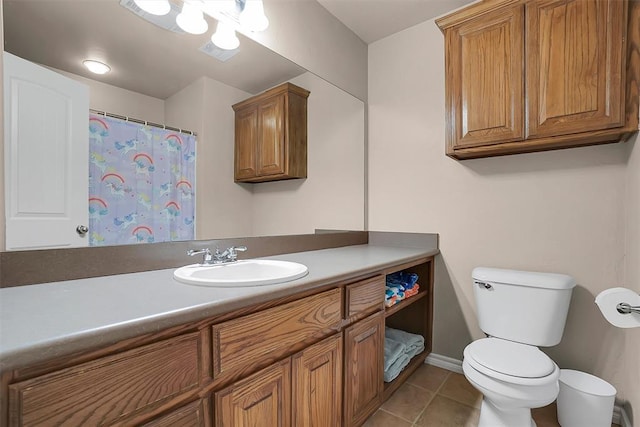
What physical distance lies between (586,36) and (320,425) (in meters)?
2.03

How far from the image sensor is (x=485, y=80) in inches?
64.6

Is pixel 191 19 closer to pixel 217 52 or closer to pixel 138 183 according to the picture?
pixel 217 52

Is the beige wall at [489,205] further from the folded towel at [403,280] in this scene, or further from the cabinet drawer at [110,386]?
the cabinet drawer at [110,386]

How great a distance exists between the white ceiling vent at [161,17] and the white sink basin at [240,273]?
1.02 m

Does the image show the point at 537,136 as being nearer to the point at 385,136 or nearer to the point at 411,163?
the point at 411,163

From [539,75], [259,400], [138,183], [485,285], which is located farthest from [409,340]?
[138,183]

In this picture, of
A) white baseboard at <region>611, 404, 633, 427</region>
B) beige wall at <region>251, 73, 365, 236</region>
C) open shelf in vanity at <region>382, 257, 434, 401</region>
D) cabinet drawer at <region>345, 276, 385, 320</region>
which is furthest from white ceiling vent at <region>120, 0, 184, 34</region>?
white baseboard at <region>611, 404, 633, 427</region>

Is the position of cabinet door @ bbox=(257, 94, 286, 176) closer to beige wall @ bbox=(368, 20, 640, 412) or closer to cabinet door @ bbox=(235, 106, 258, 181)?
cabinet door @ bbox=(235, 106, 258, 181)

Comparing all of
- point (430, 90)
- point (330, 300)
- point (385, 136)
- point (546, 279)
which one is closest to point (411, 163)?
point (385, 136)

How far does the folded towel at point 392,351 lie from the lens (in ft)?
5.60

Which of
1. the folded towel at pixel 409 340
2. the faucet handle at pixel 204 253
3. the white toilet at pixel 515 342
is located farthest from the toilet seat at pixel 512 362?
the faucet handle at pixel 204 253

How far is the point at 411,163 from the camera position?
2.15 metres

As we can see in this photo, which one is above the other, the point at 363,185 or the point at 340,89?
the point at 340,89

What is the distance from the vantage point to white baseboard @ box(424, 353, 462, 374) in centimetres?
199
